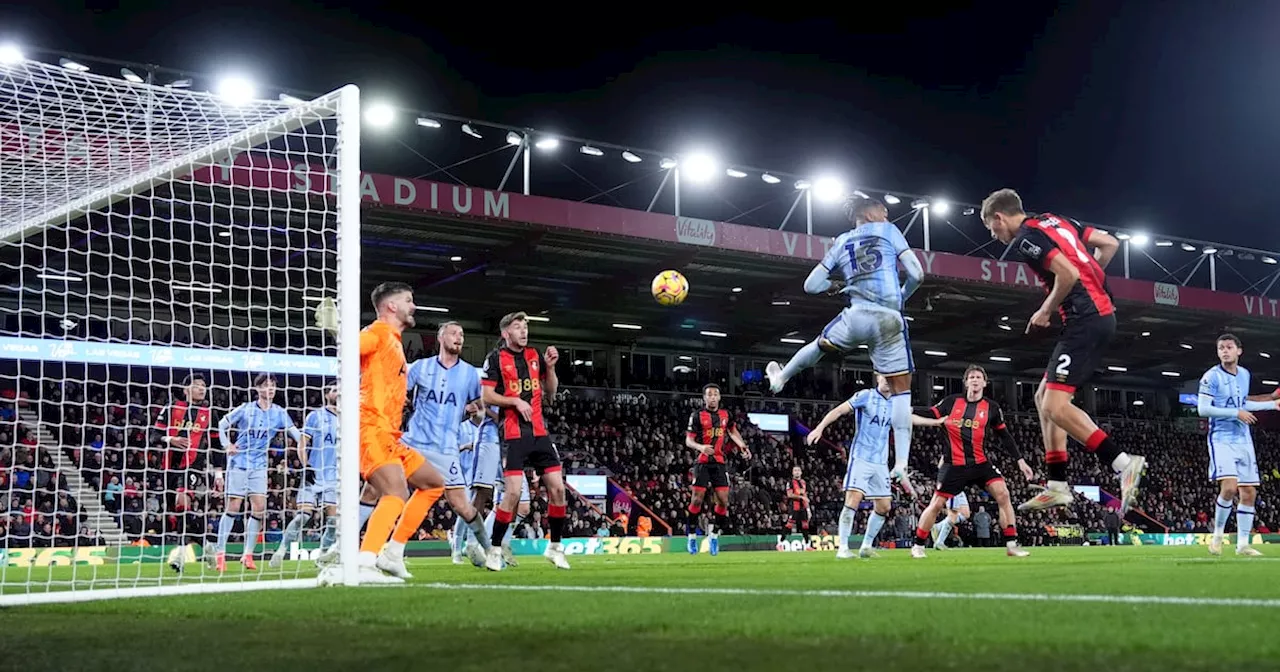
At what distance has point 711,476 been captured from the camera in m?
16.4

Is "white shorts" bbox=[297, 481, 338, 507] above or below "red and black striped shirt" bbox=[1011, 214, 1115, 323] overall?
below

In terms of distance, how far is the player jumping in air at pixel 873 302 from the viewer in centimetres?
955

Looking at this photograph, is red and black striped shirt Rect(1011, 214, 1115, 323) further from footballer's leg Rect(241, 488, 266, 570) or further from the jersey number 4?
footballer's leg Rect(241, 488, 266, 570)

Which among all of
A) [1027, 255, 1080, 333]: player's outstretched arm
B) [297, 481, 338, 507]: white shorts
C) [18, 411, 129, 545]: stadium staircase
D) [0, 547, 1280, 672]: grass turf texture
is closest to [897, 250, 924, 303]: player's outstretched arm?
[1027, 255, 1080, 333]: player's outstretched arm

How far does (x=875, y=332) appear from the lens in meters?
9.57

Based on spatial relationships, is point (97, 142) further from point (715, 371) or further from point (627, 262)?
point (715, 371)

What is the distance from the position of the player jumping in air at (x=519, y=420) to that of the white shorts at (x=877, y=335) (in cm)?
266

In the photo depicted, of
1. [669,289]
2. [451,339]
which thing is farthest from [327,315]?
[669,289]

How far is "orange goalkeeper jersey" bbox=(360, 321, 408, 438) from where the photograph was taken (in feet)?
23.3

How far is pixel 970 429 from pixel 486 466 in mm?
5696

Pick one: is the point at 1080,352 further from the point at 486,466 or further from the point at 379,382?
the point at 486,466

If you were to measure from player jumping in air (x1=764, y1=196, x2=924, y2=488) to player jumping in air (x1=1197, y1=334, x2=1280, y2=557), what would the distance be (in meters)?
4.14

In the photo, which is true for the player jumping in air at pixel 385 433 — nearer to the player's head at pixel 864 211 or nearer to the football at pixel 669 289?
the player's head at pixel 864 211

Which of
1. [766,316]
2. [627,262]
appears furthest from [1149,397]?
[627,262]
